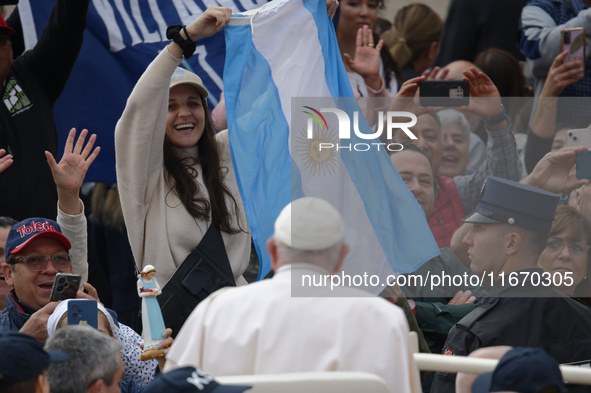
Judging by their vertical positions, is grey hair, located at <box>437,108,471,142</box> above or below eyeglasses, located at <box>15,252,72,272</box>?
above

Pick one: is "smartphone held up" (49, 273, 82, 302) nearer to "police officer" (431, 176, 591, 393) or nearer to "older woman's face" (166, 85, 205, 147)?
"older woman's face" (166, 85, 205, 147)

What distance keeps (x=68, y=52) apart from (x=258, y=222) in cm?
178

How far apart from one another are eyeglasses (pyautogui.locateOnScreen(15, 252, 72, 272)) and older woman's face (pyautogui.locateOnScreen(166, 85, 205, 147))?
0.90 meters

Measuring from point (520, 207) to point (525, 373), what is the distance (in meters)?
1.90

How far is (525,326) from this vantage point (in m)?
4.65

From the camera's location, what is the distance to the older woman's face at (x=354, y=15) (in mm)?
7254

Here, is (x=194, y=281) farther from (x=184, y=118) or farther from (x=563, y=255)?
(x=563, y=255)

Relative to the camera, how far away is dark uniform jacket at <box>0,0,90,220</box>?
605 cm

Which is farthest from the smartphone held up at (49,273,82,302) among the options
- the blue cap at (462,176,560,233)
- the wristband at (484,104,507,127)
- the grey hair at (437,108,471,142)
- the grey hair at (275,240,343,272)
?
the grey hair at (437,108,471,142)

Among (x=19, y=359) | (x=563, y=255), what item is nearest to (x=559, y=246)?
(x=563, y=255)

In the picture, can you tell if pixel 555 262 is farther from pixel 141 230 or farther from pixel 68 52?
pixel 68 52

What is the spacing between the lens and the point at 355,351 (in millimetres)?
3424

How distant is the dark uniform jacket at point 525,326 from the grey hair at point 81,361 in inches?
62.9

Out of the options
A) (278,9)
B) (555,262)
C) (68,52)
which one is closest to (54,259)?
(68,52)
